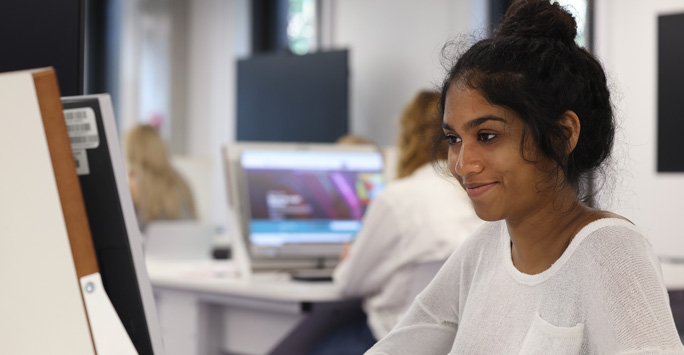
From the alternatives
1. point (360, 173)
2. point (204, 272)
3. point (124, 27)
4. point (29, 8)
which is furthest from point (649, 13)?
point (124, 27)

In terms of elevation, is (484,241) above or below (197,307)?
above

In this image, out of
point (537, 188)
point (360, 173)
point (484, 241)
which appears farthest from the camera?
point (360, 173)

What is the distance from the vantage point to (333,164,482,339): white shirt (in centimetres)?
231

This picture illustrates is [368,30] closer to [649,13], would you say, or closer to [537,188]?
[649,13]

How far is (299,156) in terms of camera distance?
2961 mm

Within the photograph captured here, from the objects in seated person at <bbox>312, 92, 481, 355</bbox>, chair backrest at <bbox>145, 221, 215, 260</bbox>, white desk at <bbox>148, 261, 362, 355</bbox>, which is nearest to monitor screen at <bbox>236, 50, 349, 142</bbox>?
chair backrest at <bbox>145, 221, 215, 260</bbox>

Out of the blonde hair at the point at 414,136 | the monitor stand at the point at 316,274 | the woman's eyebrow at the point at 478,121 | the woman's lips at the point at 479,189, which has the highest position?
the woman's eyebrow at the point at 478,121

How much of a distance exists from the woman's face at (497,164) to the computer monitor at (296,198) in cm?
192

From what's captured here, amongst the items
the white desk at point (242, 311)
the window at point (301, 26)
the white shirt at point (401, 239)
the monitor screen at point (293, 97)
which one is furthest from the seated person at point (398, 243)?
the window at point (301, 26)

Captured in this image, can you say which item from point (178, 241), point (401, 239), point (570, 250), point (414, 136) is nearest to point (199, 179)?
point (178, 241)

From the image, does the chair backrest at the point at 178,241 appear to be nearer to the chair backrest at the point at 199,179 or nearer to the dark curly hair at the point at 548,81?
the chair backrest at the point at 199,179

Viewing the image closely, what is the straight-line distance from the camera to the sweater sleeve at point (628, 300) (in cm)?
87

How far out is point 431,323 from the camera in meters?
1.17

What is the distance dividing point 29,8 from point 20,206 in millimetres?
361
